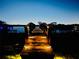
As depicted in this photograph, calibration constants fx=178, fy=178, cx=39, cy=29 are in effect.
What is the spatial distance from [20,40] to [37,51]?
9.77m

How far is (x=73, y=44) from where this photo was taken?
2098 centimetres

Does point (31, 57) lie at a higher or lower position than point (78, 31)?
lower

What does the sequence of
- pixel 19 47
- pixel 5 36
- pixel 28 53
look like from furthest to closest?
1. pixel 5 36
2. pixel 19 47
3. pixel 28 53

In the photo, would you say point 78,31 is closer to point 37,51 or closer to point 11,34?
point 11,34

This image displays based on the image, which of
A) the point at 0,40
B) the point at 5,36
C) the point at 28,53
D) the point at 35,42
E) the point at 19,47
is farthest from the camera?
the point at 5,36

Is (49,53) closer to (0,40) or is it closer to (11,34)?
(0,40)

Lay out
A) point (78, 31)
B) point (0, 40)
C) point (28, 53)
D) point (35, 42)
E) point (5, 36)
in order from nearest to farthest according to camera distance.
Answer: point (28, 53) → point (35, 42) → point (0, 40) → point (5, 36) → point (78, 31)

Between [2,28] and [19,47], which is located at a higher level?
[2,28]

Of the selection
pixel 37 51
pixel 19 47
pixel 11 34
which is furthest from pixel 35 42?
pixel 11 34

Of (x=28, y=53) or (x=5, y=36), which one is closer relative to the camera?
(x=28, y=53)

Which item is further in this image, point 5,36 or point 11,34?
point 11,34

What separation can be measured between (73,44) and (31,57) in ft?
31.8

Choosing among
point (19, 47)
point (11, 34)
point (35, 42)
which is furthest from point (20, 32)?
point (35, 42)

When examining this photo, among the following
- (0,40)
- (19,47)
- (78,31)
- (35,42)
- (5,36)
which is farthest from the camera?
(78,31)
